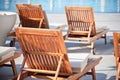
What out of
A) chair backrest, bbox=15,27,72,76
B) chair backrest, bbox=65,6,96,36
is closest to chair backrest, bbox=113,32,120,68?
chair backrest, bbox=15,27,72,76

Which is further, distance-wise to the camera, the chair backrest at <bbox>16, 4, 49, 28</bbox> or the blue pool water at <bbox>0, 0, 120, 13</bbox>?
the blue pool water at <bbox>0, 0, 120, 13</bbox>

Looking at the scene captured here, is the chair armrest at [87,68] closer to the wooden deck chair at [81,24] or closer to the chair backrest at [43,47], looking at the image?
the chair backrest at [43,47]

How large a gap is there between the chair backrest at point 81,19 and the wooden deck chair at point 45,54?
2.11 meters

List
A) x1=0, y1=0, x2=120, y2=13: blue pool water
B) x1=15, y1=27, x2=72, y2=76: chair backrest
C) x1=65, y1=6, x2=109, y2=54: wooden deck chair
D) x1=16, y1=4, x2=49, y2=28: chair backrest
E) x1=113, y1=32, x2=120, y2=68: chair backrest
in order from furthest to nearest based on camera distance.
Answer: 1. x1=0, y1=0, x2=120, y2=13: blue pool water
2. x1=16, y1=4, x2=49, y2=28: chair backrest
3. x1=65, y1=6, x2=109, y2=54: wooden deck chair
4. x1=113, y1=32, x2=120, y2=68: chair backrest
5. x1=15, y1=27, x2=72, y2=76: chair backrest

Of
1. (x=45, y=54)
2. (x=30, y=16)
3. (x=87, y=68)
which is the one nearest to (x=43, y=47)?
(x=45, y=54)

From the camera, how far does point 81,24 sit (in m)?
5.02

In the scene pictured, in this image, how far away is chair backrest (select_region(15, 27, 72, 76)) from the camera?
2.51 metres

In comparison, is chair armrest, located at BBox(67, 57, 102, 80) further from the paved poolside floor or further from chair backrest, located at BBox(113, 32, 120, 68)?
the paved poolside floor

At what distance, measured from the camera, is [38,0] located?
12.9 m

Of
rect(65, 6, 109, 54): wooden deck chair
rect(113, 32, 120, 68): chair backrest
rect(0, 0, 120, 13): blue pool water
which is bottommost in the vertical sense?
rect(0, 0, 120, 13): blue pool water

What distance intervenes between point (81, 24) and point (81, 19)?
121mm

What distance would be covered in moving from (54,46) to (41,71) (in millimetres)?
267

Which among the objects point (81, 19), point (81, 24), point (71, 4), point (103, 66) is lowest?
point (71, 4)

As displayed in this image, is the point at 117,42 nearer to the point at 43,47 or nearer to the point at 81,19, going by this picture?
the point at 43,47
